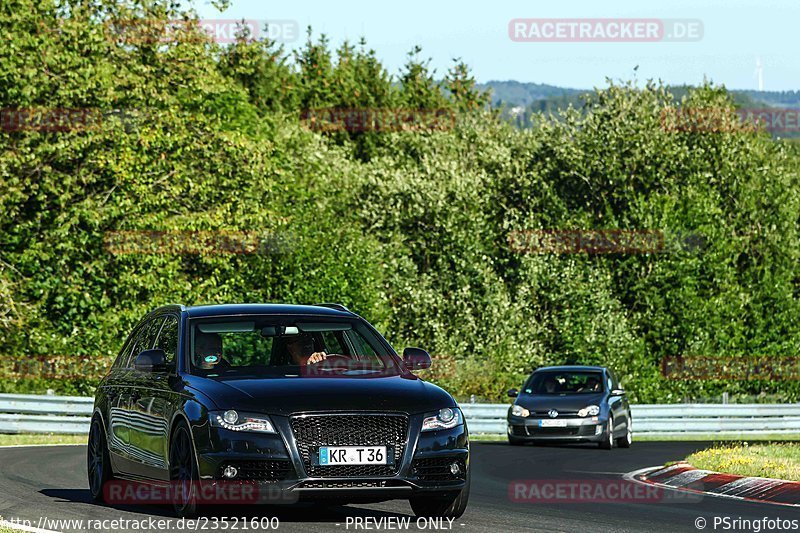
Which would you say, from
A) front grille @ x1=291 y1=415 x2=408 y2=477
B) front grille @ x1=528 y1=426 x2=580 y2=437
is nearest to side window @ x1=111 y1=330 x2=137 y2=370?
front grille @ x1=291 y1=415 x2=408 y2=477

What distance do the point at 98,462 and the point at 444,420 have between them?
394 cm

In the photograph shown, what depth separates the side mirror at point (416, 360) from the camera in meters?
11.6

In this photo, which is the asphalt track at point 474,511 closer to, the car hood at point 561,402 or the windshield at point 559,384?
the car hood at point 561,402

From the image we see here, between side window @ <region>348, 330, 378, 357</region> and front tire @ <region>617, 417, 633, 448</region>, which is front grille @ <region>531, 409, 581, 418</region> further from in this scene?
side window @ <region>348, 330, 378, 357</region>

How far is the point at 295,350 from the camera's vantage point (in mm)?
11641

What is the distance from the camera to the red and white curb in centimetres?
1380

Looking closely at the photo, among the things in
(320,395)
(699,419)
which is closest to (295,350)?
(320,395)

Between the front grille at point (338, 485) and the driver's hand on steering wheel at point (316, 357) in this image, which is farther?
the driver's hand on steering wheel at point (316, 357)

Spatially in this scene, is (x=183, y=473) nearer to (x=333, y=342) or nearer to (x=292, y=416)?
(x=292, y=416)

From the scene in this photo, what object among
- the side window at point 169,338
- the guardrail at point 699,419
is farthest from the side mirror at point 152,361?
the guardrail at point 699,419

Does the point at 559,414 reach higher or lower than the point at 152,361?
lower

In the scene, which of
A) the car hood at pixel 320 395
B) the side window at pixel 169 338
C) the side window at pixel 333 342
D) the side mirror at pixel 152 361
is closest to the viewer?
the car hood at pixel 320 395

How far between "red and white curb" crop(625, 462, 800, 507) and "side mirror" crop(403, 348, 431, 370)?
3.92 meters

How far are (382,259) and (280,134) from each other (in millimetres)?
10024
